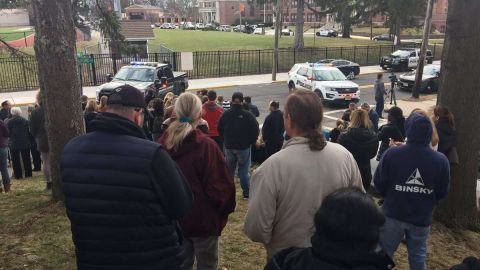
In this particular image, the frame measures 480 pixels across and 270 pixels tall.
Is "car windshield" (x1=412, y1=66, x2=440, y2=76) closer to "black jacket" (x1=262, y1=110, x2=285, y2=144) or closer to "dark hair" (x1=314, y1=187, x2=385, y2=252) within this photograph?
"black jacket" (x1=262, y1=110, x2=285, y2=144)

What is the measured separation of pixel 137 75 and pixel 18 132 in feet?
31.1

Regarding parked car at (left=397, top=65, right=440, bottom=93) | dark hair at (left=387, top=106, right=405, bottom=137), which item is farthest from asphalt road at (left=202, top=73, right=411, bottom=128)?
dark hair at (left=387, top=106, right=405, bottom=137)

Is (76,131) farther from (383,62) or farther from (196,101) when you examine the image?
(383,62)

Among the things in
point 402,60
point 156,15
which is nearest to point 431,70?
point 402,60

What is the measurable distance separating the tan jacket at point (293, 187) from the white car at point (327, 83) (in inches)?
642

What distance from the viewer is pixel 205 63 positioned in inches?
1336

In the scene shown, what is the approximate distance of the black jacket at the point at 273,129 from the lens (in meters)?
8.32

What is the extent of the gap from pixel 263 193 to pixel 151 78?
16096 mm

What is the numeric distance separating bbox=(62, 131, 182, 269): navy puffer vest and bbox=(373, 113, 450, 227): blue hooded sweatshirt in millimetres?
2291

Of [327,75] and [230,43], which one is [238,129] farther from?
[230,43]

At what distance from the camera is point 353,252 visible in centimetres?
172

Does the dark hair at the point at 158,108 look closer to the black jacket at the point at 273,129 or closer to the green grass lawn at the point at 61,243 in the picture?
the black jacket at the point at 273,129

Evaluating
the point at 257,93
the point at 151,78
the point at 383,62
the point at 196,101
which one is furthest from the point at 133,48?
the point at 383,62

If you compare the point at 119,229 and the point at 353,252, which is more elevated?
the point at 353,252
